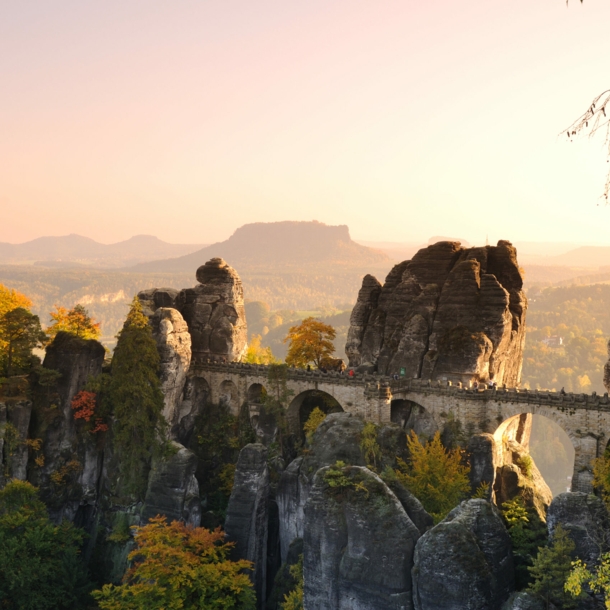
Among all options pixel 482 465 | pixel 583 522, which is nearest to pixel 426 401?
pixel 482 465

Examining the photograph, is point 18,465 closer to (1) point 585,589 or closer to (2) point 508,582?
(2) point 508,582

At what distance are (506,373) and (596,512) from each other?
2245cm

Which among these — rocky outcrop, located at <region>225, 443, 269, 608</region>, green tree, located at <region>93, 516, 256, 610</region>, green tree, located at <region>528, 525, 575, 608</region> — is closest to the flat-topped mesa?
rocky outcrop, located at <region>225, 443, 269, 608</region>

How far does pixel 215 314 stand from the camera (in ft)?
203

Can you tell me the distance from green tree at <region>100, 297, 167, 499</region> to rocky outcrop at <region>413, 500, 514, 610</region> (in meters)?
25.6

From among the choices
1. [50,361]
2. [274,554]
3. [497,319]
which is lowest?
[274,554]

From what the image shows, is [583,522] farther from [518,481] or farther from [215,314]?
[215,314]

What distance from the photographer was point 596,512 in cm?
3109

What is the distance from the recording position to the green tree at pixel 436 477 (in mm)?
41281

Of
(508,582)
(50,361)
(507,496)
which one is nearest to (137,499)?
(50,361)

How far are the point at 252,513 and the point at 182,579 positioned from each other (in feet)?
27.4

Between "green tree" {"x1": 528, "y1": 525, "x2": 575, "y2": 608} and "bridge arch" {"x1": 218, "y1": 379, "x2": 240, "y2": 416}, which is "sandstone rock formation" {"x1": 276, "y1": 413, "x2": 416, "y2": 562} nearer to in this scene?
"bridge arch" {"x1": 218, "y1": 379, "x2": 240, "y2": 416}

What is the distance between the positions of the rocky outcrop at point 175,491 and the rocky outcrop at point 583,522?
25.3 m

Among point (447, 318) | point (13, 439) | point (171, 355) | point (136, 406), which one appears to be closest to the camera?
point (13, 439)
